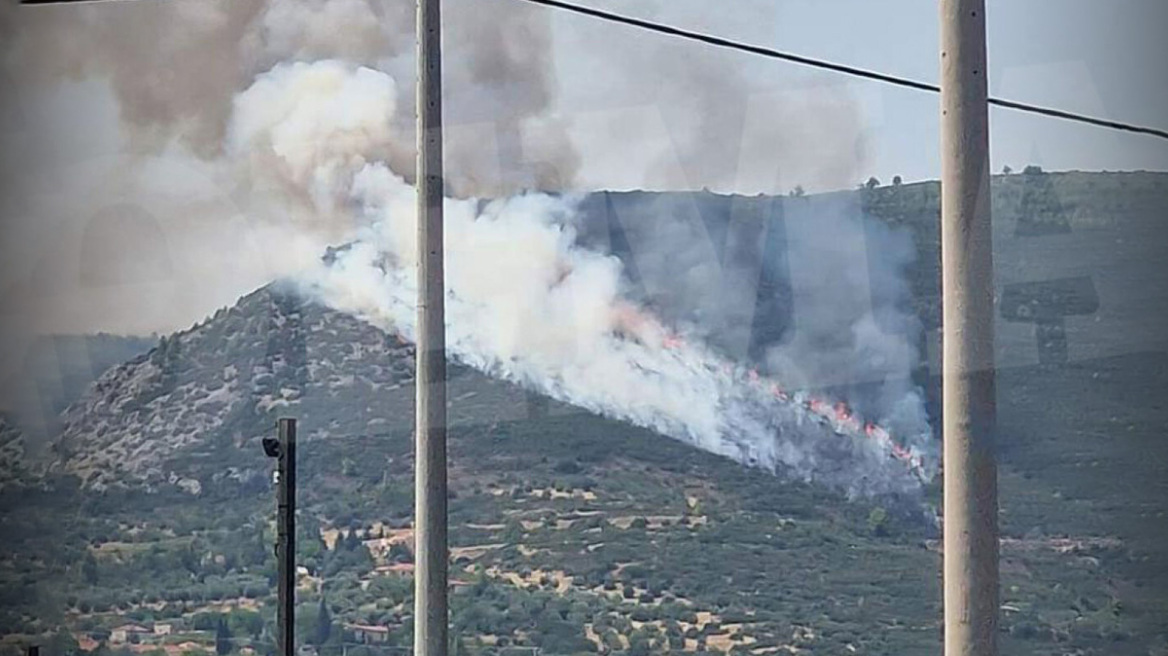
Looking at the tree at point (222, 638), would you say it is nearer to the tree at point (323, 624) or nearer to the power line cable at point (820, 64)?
the tree at point (323, 624)

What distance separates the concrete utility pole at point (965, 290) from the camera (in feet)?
8.23

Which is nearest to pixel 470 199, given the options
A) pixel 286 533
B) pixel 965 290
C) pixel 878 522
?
pixel 286 533

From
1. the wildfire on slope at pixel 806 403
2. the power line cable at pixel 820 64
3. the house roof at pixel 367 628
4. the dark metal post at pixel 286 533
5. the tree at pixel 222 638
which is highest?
the power line cable at pixel 820 64

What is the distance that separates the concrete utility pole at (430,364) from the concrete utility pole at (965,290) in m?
1.22

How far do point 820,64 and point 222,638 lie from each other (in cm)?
189

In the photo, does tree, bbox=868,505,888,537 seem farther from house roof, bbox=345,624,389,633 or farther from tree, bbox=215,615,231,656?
tree, bbox=215,615,231,656

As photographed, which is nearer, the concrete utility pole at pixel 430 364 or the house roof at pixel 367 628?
the concrete utility pole at pixel 430 364

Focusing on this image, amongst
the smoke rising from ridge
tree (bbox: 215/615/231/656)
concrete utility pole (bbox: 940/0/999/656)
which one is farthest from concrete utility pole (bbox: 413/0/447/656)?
concrete utility pole (bbox: 940/0/999/656)

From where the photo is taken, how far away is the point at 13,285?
12.7ft

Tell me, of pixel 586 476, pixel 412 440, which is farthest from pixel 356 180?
pixel 586 476

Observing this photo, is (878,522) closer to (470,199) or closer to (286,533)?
(470,199)

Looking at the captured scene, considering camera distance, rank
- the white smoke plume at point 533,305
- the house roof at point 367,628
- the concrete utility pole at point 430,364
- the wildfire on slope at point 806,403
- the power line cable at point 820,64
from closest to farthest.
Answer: the power line cable at point 820,64 < the wildfire on slope at point 806,403 < the white smoke plume at point 533,305 < the concrete utility pole at point 430,364 < the house roof at point 367,628

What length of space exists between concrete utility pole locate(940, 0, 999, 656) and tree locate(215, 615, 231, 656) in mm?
1850

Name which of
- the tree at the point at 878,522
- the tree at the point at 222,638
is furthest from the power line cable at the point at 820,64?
the tree at the point at 222,638
